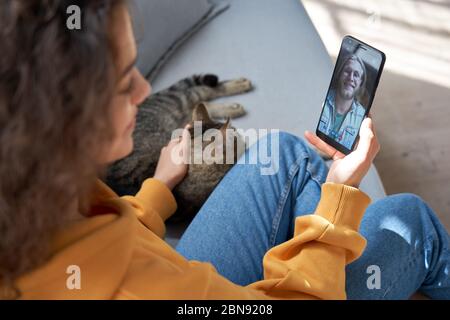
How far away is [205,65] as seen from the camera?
4.88 ft

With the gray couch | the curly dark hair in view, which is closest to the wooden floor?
the gray couch

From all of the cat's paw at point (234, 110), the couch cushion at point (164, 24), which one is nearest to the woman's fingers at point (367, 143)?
the cat's paw at point (234, 110)

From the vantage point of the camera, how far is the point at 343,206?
2.80 ft

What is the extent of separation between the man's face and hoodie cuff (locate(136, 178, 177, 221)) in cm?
39

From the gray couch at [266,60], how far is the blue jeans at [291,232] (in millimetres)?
295

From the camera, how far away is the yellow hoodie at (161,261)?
23.0 inches

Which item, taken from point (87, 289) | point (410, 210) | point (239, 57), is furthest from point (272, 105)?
point (87, 289)

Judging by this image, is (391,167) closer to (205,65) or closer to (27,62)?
(205,65)

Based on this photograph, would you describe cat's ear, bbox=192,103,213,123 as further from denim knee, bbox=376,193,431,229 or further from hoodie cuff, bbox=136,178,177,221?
denim knee, bbox=376,193,431,229

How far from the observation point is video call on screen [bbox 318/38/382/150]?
3.35 feet

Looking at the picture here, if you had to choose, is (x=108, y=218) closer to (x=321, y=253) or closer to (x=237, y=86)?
(x=321, y=253)

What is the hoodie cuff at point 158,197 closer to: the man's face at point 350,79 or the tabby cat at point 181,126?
the tabby cat at point 181,126

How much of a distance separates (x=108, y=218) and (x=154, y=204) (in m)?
0.44

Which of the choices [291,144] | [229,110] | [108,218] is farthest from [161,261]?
[229,110]
